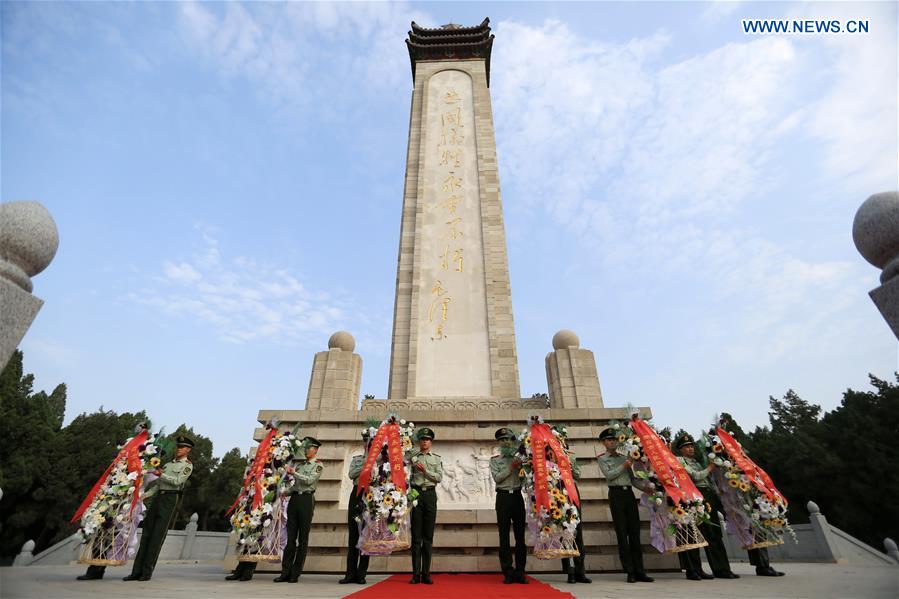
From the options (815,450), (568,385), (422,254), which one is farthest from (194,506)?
(815,450)

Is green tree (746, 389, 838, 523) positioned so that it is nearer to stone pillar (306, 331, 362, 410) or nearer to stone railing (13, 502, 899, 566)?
stone railing (13, 502, 899, 566)

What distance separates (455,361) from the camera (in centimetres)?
1043

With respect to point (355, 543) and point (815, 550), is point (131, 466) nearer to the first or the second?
point (355, 543)

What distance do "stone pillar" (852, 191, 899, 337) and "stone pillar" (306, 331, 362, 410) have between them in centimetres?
821

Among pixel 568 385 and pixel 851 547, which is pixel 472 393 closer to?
pixel 568 385

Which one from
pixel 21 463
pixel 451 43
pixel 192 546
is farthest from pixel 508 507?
pixel 21 463

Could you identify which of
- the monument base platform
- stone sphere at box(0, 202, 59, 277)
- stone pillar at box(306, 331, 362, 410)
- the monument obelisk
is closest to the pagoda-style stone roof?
the monument obelisk

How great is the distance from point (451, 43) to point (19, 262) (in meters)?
16.0

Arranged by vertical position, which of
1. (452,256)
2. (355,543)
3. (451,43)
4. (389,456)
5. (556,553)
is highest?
(451,43)

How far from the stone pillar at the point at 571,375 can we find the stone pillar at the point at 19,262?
26.8 feet

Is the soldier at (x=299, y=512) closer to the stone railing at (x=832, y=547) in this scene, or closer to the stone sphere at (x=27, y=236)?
the stone sphere at (x=27, y=236)

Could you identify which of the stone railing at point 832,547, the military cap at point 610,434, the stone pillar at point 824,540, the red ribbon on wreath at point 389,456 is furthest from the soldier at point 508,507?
the stone pillar at point 824,540

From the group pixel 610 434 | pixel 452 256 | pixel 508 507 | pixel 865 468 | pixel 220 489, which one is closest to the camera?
pixel 508 507

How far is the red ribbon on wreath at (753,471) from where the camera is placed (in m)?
5.36
